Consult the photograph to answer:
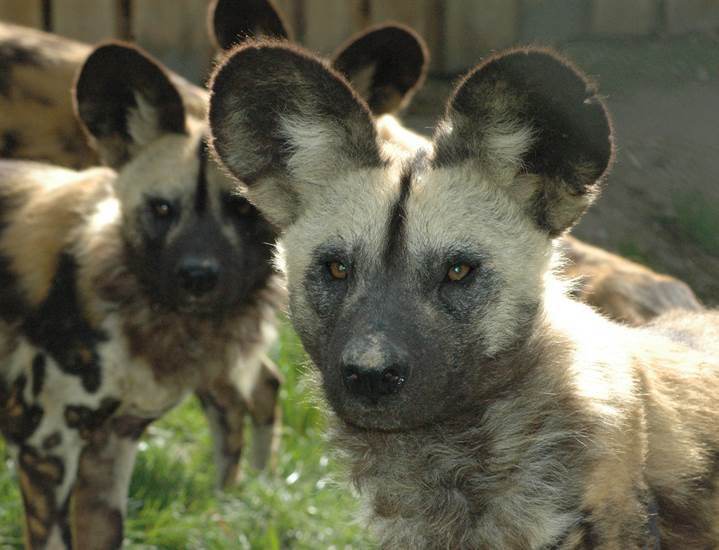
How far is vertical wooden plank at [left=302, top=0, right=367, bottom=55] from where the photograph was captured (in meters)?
6.88

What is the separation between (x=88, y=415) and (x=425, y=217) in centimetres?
167

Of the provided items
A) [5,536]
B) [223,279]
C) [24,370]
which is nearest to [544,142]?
[223,279]

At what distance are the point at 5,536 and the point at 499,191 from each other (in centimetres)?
219

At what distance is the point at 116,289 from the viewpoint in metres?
3.98

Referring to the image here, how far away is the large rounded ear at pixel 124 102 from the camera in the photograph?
4.00m

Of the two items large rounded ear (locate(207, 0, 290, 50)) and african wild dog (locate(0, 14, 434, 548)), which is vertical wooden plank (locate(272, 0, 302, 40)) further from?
african wild dog (locate(0, 14, 434, 548))

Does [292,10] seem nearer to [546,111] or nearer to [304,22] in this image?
[304,22]

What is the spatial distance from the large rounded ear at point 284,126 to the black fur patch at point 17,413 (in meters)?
1.31

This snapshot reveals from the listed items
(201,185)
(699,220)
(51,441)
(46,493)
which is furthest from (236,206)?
(699,220)

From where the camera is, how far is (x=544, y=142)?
2.56m

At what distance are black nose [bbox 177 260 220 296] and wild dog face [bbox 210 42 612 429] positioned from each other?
106 centimetres

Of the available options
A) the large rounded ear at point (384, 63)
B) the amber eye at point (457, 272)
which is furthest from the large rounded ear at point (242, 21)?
the amber eye at point (457, 272)

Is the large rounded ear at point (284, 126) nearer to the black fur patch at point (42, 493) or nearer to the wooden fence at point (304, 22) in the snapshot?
the black fur patch at point (42, 493)

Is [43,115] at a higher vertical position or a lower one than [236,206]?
lower
